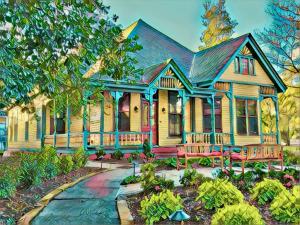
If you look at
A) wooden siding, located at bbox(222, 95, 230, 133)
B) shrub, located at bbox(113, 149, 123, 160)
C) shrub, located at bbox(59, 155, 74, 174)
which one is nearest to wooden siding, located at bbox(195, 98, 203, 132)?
wooden siding, located at bbox(222, 95, 230, 133)

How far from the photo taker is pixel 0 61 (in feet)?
12.3

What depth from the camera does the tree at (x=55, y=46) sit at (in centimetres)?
402

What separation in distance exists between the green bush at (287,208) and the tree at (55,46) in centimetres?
321

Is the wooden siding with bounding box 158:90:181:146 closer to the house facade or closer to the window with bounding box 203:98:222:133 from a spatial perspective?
the house facade

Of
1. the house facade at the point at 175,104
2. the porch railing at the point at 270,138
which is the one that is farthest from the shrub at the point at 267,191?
the porch railing at the point at 270,138

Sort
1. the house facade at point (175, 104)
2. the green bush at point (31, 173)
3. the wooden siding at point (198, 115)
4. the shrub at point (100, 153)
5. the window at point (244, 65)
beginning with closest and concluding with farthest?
the green bush at point (31, 173), the shrub at point (100, 153), the house facade at point (175, 104), the wooden siding at point (198, 115), the window at point (244, 65)

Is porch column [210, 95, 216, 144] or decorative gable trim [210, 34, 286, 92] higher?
decorative gable trim [210, 34, 286, 92]

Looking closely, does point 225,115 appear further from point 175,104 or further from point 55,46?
point 55,46

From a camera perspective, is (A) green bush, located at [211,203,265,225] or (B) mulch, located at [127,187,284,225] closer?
(A) green bush, located at [211,203,265,225]

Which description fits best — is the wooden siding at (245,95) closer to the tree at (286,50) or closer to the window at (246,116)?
the window at (246,116)

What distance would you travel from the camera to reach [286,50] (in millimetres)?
11906

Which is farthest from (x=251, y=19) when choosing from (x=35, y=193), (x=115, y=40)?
(x=35, y=193)

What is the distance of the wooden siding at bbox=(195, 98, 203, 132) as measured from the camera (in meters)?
14.0

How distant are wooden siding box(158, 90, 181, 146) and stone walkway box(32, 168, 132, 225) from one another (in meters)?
6.93
